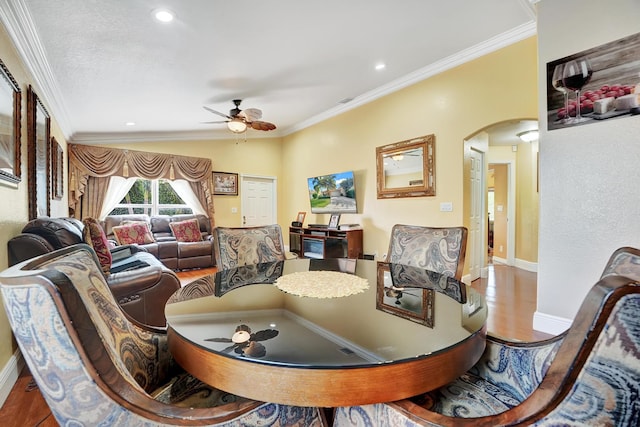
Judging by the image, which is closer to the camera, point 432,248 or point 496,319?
point 432,248

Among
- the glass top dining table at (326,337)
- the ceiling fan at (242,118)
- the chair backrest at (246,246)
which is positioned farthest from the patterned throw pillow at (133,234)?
the glass top dining table at (326,337)

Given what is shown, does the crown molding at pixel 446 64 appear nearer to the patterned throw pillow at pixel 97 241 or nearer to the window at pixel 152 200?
the window at pixel 152 200

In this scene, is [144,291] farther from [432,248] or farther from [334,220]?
[334,220]

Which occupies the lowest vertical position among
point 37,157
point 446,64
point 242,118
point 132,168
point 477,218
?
point 477,218

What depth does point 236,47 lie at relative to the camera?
2922 mm

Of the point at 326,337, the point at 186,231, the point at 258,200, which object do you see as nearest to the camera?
the point at 326,337

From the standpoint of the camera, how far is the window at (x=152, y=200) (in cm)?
577

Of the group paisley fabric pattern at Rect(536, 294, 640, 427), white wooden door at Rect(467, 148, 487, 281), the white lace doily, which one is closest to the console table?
white wooden door at Rect(467, 148, 487, 281)

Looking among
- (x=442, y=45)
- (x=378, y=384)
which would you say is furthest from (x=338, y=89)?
(x=378, y=384)

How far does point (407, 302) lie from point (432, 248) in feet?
2.64

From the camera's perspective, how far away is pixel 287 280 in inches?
60.2

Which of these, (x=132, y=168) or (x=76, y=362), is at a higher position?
(x=132, y=168)

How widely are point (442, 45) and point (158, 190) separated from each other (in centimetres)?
566

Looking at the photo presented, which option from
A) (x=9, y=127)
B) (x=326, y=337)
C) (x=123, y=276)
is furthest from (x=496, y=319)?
(x=9, y=127)
